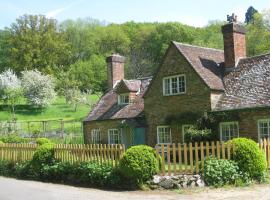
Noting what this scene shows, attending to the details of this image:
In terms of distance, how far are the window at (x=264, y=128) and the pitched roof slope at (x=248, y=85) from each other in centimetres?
97

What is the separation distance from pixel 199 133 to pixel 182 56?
5.41 metres

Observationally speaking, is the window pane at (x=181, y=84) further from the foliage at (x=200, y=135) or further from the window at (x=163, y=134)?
the foliage at (x=200, y=135)

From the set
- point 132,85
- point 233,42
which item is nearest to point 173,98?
point 233,42

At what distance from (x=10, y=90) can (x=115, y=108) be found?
101ft

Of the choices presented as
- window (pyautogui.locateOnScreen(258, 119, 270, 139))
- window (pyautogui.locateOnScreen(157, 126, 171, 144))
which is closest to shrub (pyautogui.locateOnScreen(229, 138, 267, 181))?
window (pyautogui.locateOnScreen(258, 119, 270, 139))

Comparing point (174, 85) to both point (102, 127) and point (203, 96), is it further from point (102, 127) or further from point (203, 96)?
point (102, 127)

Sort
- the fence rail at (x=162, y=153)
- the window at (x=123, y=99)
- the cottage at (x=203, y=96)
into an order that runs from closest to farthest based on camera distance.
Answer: the fence rail at (x=162, y=153) → the cottage at (x=203, y=96) → the window at (x=123, y=99)

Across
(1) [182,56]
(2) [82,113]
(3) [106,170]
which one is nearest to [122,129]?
Answer: (1) [182,56]

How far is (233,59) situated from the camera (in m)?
28.2

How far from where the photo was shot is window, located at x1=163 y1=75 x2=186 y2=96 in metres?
27.8

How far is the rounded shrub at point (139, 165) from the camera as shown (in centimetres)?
1619

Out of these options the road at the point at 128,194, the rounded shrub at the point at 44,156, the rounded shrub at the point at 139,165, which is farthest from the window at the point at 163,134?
the road at the point at 128,194

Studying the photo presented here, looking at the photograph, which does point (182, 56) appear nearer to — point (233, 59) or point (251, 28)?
point (233, 59)

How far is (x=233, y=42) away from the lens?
91.7 ft
